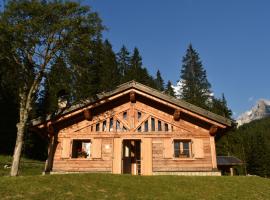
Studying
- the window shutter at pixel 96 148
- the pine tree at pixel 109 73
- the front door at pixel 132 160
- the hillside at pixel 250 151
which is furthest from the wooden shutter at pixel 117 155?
the hillside at pixel 250 151

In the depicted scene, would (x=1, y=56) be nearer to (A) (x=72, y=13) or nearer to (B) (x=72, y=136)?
(A) (x=72, y=13)

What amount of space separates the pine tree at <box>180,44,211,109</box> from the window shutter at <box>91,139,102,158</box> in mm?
36575

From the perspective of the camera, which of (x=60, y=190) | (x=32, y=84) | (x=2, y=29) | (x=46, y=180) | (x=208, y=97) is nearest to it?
(x=60, y=190)

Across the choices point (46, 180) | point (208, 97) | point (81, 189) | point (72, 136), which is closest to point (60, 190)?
point (81, 189)

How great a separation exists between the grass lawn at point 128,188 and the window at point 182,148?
3.03 meters

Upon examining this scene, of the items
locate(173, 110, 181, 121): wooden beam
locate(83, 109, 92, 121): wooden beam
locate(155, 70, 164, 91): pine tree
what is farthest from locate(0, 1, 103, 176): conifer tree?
locate(155, 70, 164, 91): pine tree

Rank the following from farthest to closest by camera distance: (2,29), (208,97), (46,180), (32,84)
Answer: (208,97)
(32,84)
(2,29)
(46,180)

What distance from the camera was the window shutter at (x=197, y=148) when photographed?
1634cm

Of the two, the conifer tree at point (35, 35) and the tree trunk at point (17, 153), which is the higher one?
the conifer tree at point (35, 35)

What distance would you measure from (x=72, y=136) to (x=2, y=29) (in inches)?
311

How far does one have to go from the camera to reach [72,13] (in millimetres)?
17484

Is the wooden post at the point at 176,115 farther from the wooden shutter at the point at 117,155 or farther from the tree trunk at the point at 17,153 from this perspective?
the tree trunk at the point at 17,153

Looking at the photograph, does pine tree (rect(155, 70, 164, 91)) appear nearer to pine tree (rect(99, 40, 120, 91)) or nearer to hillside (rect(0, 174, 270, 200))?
pine tree (rect(99, 40, 120, 91))

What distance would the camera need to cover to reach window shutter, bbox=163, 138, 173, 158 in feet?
54.0
